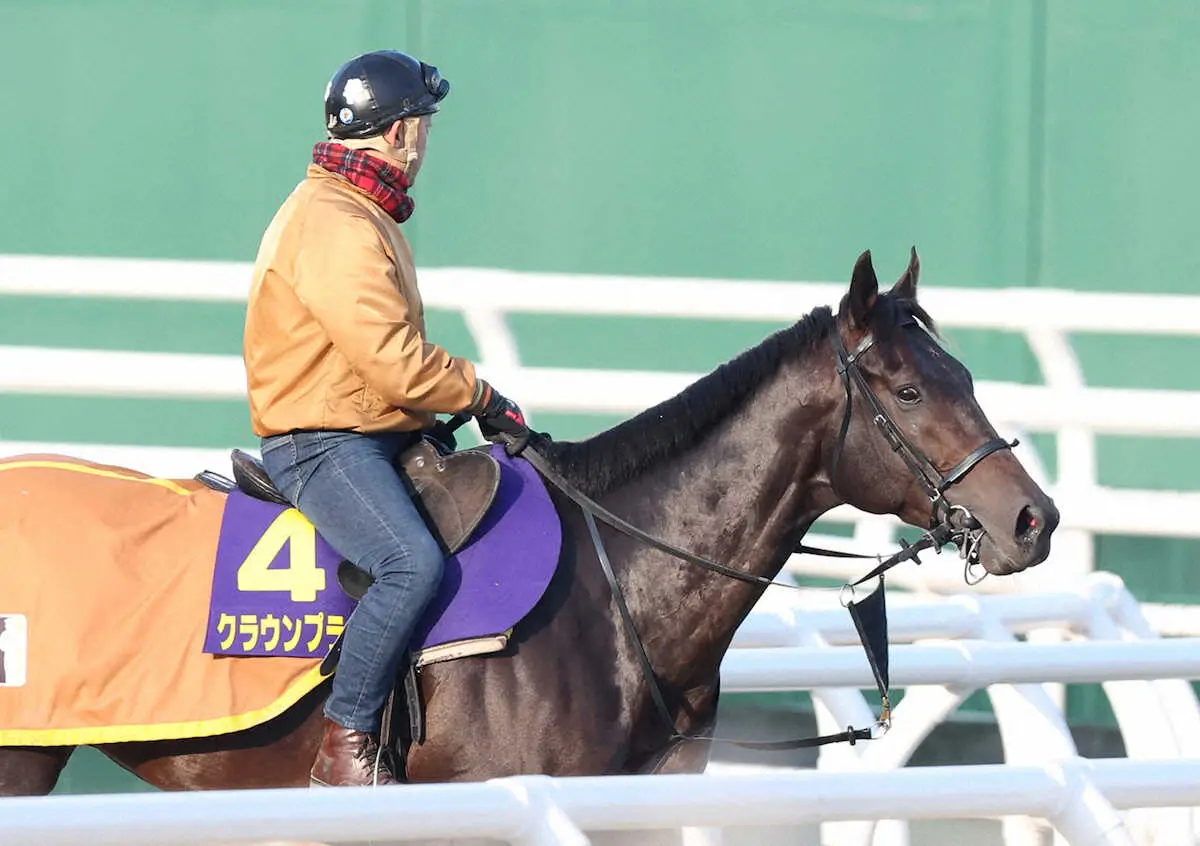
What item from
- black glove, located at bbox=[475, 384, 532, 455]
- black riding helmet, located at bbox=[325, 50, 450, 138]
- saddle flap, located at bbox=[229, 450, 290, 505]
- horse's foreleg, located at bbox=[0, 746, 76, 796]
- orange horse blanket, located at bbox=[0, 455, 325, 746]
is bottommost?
horse's foreleg, located at bbox=[0, 746, 76, 796]

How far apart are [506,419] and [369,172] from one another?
1.84ft

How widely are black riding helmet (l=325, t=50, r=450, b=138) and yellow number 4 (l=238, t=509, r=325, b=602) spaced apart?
2.56 feet

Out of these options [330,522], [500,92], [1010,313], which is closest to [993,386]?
[1010,313]

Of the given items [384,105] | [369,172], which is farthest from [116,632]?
[384,105]

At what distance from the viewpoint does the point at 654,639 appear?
3.72m

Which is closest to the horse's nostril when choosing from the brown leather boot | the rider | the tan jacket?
the rider

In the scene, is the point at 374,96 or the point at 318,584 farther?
the point at 374,96

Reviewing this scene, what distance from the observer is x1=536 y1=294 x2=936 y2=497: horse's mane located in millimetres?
3846

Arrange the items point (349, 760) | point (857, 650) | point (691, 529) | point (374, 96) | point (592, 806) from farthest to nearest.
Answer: point (857, 650) < point (691, 529) < point (374, 96) < point (349, 760) < point (592, 806)

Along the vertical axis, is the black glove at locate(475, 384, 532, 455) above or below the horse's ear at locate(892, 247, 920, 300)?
below

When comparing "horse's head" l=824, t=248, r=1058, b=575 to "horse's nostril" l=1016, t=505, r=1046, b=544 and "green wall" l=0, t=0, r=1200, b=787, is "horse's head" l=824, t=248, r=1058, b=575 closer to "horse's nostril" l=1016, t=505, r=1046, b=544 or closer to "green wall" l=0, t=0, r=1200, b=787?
"horse's nostril" l=1016, t=505, r=1046, b=544

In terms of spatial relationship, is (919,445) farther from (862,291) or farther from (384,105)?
(384,105)

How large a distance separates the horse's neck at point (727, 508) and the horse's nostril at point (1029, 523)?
0.39 metres

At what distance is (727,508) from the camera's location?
381 cm
